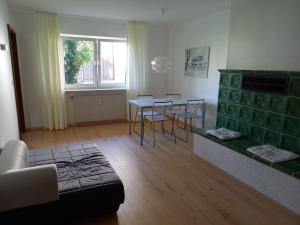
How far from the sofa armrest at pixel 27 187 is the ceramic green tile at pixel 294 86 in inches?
104

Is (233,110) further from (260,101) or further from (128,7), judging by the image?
(128,7)

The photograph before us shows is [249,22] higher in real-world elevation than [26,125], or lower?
higher

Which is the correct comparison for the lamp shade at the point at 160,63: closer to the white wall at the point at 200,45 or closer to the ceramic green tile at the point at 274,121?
the white wall at the point at 200,45

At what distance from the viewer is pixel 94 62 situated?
534 cm

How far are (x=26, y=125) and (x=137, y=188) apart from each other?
3.37 m

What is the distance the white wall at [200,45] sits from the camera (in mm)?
4273

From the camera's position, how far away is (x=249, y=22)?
3.20 m

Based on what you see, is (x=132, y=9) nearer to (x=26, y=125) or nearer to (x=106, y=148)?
(x=106, y=148)

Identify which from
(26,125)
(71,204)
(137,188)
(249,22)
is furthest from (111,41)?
(71,204)

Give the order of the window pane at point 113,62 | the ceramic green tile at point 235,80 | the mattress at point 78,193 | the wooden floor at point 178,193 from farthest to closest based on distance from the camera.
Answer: the window pane at point 113,62 < the ceramic green tile at point 235,80 < the wooden floor at point 178,193 < the mattress at point 78,193

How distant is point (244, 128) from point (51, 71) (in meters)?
3.87

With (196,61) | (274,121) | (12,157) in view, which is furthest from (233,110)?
(12,157)

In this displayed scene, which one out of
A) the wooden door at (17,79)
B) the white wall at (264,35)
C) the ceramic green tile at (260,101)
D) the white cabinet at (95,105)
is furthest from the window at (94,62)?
the ceramic green tile at (260,101)

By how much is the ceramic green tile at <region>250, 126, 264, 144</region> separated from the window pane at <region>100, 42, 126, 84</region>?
11.4 feet
